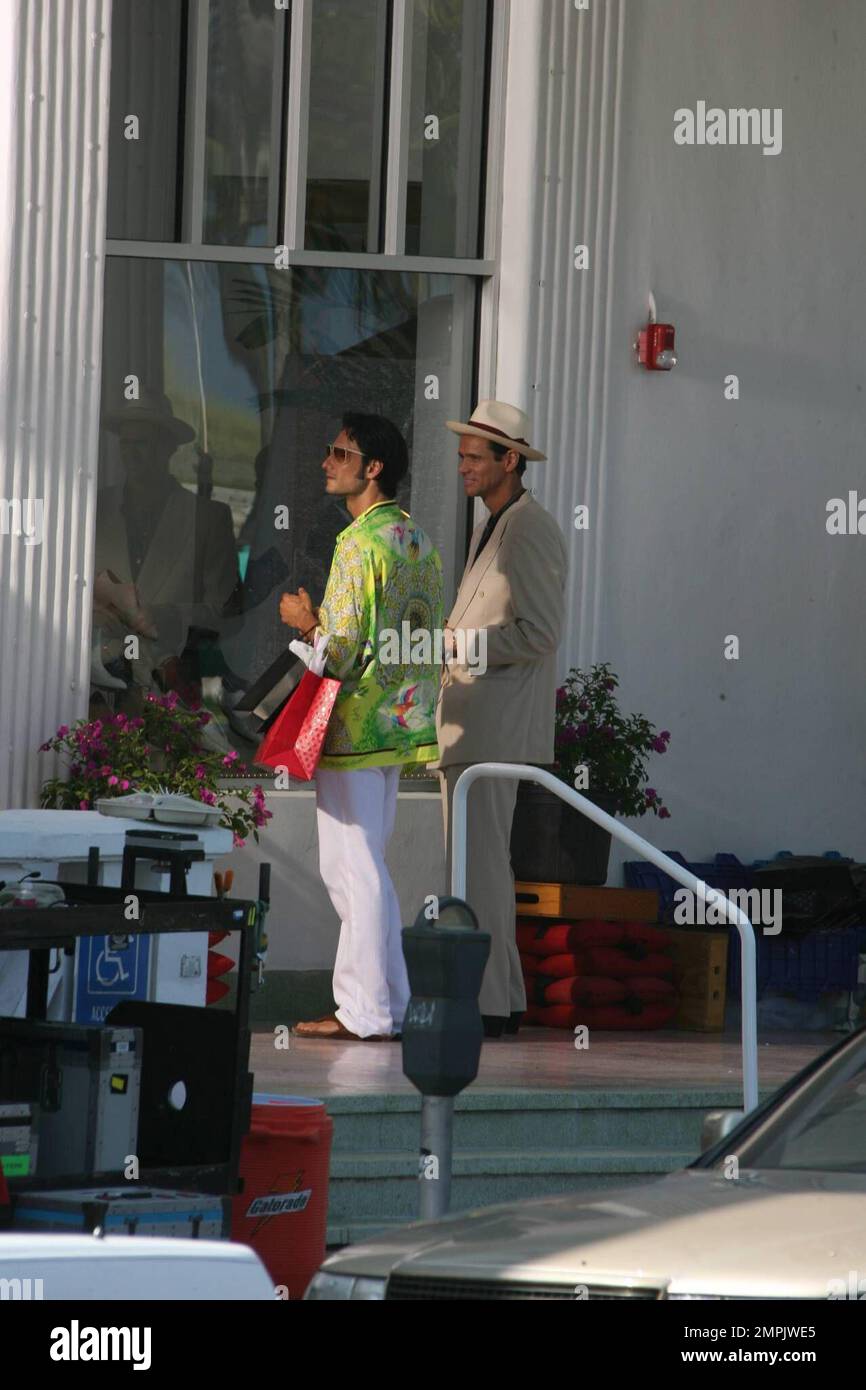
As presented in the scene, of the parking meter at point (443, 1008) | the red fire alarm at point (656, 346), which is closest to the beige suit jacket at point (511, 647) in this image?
the red fire alarm at point (656, 346)

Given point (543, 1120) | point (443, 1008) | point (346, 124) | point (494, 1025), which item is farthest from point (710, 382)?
point (443, 1008)

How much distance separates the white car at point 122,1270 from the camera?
2.92 metres

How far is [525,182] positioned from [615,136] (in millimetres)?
507

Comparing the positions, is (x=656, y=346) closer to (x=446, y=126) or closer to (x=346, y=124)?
(x=446, y=126)

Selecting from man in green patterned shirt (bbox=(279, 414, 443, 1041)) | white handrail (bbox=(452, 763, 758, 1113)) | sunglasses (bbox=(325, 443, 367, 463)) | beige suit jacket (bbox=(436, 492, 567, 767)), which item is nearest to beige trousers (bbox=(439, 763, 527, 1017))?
beige suit jacket (bbox=(436, 492, 567, 767))

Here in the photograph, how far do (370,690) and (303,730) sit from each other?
290mm

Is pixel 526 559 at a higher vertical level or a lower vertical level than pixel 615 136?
lower

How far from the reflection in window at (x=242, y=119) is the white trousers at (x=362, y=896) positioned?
2.84 meters

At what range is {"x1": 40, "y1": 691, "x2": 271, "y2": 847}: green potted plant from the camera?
29.7ft

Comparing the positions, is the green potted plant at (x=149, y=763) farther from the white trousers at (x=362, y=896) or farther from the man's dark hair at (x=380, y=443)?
the man's dark hair at (x=380, y=443)

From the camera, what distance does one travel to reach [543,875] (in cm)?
976

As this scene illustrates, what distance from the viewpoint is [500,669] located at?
8.88 m
